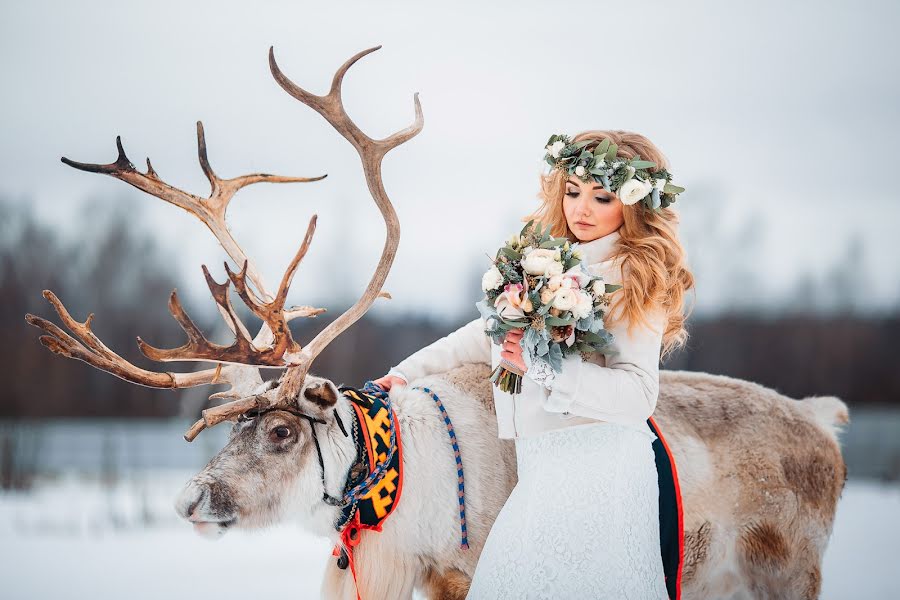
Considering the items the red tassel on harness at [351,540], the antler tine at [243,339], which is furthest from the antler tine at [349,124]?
the red tassel on harness at [351,540]

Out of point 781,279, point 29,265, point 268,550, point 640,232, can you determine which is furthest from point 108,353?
point 29,265

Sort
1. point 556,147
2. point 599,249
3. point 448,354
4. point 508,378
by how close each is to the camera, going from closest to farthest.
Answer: point 508,378
point 599,249
point 556,147
point 448,354

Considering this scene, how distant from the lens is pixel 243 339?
118 inches

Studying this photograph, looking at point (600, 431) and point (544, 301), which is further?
point (600, 431)

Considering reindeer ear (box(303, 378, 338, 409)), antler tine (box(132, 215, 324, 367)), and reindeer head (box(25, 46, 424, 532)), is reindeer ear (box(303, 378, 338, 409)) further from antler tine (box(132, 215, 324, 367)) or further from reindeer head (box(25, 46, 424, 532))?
antler tine (box(132, 215, 324, 367))

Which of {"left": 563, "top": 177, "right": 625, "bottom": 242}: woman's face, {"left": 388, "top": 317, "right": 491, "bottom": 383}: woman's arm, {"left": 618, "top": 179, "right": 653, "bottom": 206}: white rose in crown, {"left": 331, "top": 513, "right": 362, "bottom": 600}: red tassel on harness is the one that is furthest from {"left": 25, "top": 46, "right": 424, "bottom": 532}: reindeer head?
{"left": 618, "top": 179, "right": 653, "bottom": 206}: white rose in crown

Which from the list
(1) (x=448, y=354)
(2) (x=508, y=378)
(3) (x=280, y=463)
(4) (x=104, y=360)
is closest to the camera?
(2) (x=508, y=378)

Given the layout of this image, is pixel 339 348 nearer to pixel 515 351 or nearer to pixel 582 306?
pixel 515 351

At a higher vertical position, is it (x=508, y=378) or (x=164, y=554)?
(x=508, y=378)

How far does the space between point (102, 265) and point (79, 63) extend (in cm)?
374

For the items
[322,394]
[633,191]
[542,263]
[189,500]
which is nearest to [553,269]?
[542,263]

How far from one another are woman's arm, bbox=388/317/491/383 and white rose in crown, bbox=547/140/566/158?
0.85m

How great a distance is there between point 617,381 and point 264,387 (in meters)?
1.45

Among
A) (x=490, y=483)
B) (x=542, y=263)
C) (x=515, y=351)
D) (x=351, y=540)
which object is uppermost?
(x=542, y=263)
